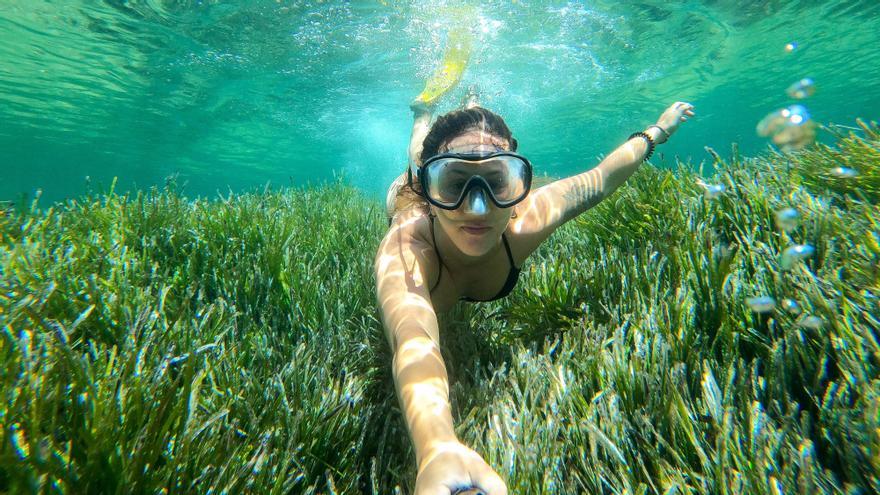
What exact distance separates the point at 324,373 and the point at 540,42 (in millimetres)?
20561

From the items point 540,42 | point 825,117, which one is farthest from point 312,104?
point 825,117

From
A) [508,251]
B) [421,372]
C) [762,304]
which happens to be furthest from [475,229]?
[762,304]

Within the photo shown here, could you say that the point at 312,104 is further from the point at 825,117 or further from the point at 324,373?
the point at 825,117

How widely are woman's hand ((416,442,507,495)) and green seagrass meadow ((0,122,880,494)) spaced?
1.47ft

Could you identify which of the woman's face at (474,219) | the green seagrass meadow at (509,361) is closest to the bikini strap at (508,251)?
the woman's face at (474,219)

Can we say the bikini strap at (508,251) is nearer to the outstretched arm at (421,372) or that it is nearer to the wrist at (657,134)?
the outstretched arm at (421,372)

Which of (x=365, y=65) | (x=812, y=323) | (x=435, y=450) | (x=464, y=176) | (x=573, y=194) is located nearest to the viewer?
(x=435, y=450)

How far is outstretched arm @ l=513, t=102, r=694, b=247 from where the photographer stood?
10.6 feet

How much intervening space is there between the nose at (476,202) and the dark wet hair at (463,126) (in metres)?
0.65

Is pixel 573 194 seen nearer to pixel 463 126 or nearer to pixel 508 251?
pixel 508 251

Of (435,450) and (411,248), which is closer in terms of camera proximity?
(435,450)

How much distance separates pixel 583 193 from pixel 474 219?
1456mm

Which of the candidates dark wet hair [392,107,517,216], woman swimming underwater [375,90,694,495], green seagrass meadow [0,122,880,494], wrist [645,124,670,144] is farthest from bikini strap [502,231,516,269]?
wrist [645,124,670,144]

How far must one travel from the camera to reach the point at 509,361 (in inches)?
119
